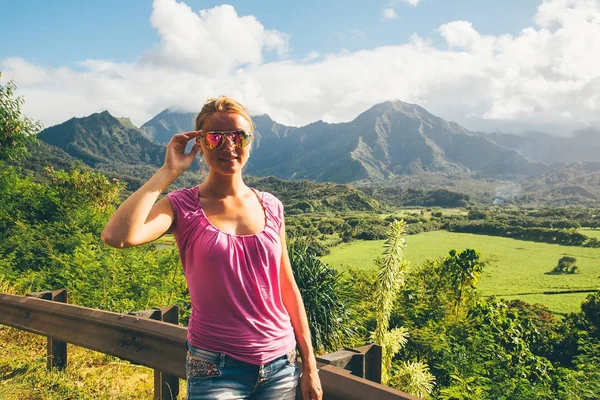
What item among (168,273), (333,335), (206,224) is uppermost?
(206,224)

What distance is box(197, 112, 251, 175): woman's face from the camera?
1618 mm

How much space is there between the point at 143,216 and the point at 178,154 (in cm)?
29

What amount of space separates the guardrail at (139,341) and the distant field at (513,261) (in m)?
26.5

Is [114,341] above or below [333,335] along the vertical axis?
above

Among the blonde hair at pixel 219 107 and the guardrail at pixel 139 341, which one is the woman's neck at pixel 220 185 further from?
the guardrail at pixel 139 341

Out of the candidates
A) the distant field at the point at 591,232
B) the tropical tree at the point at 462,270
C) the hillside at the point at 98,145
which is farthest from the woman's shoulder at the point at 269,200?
the hillside at the point at 98,145

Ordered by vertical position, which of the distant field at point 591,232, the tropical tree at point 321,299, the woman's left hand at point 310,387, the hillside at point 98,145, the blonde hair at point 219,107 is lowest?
the distant field at point 591,232

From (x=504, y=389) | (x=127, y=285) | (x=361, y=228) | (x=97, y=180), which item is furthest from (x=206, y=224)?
(x=361, y=228)

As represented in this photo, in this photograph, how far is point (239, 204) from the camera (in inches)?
65.5

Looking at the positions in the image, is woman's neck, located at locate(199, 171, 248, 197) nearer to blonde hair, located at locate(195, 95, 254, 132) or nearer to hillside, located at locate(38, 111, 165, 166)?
blonde hair, located at locate(195, 95, 254, 132)

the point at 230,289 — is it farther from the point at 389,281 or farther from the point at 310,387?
the point at 389,281

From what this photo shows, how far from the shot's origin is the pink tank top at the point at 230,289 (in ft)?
4.80

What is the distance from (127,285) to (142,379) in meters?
3.30

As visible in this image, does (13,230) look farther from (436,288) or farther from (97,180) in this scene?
(436,288)
